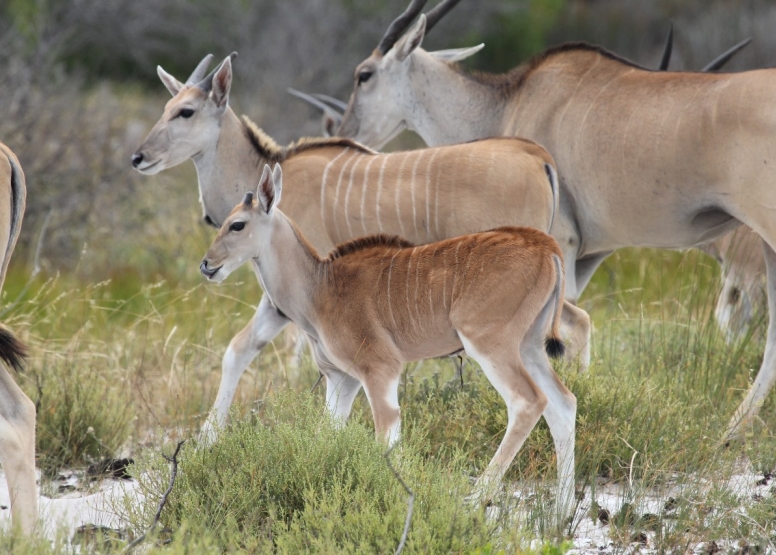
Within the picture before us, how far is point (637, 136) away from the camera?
16.3 feet

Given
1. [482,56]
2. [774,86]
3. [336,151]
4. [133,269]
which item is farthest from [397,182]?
[482,56]

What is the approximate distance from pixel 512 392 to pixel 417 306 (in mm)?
483

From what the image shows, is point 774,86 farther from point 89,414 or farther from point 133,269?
point 133,269

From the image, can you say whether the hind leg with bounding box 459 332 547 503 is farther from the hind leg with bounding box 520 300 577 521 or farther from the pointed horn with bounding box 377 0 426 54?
the pointed horn with bounding box 377 0 426 54

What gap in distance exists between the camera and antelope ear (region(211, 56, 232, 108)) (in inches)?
205

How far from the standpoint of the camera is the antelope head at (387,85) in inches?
239

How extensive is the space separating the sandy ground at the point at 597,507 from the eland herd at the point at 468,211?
0.51 ft

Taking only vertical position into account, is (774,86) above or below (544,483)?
above

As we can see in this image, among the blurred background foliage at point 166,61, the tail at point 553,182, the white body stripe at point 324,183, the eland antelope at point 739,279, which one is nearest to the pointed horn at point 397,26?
the eland antelope at point 739,279

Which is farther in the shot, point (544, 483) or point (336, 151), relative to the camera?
point (336, 151)

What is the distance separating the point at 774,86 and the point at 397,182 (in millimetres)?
1598

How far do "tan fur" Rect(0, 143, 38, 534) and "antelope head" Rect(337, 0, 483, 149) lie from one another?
2523 millimetres

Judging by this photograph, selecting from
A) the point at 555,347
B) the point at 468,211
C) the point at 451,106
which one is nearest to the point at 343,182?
the point at 468,211

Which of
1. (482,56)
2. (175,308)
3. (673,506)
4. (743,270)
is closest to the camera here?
(673,506)
